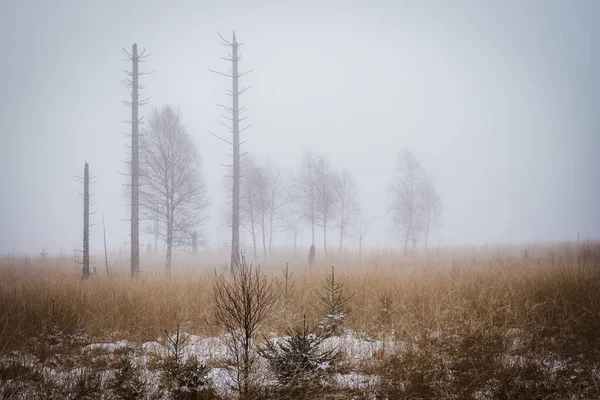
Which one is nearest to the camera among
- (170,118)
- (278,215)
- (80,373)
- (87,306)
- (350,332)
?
(80,373)

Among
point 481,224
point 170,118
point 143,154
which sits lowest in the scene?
point 481,224

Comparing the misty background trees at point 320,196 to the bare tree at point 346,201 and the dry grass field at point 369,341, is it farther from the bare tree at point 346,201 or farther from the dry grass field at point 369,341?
the dry grass field at point 369,341

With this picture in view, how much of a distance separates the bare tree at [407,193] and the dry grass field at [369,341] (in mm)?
21305

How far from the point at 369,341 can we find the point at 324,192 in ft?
66.7

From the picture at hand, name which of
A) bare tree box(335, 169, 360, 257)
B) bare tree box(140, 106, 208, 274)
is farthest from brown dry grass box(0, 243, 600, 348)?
bare tree box(335, 169, 360, 257)

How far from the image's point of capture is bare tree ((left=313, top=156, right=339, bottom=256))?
24656 millimetres

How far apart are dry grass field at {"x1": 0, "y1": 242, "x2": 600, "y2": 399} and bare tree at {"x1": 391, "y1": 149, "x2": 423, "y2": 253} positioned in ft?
69.9

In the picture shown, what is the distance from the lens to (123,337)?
200 inches

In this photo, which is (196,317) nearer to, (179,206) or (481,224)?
(179,206)

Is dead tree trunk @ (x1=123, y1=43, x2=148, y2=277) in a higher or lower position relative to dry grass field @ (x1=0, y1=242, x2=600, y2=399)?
higher

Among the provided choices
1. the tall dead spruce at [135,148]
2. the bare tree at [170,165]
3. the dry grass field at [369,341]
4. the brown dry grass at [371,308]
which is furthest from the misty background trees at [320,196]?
the dry grass field at [369,341]

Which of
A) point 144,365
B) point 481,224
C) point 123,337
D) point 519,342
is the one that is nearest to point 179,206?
point 123,337

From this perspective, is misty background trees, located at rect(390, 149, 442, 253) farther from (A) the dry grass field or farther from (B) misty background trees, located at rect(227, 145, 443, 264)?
(A) the dry grass field

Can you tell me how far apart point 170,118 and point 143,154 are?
2897 millimetres
